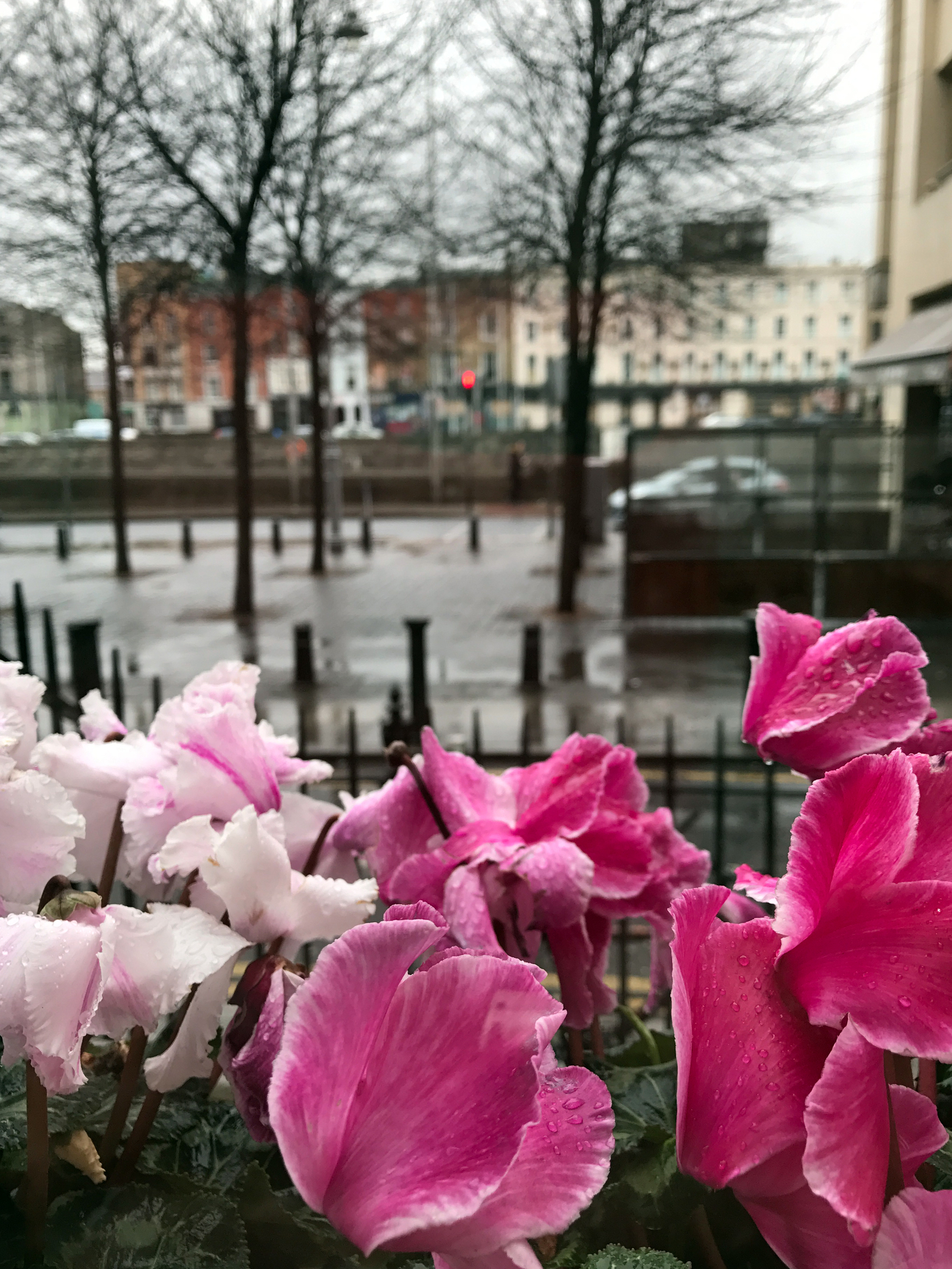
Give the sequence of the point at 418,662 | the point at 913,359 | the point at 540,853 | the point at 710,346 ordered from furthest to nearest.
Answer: the point at 913,359, the point at 710,346, the point at 418,662, the point at 540,853

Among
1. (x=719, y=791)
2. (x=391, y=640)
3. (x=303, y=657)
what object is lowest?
(x=391, y=640)

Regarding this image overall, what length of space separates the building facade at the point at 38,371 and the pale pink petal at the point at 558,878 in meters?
5.89

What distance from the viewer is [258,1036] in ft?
1.57

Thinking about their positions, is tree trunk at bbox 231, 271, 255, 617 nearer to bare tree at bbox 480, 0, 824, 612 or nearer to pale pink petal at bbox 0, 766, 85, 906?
bare tree at bbox 480, 0, 824, 612

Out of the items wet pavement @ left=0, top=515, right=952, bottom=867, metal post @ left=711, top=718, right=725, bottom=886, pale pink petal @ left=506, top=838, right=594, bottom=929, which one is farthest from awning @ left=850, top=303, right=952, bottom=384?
pale pink petal @ left=506, top=838, right=594, bottom=929

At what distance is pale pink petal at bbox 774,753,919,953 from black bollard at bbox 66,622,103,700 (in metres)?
4.31

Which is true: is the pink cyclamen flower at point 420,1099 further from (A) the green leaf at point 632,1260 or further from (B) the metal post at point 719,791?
(B) the metal post at point 719,791

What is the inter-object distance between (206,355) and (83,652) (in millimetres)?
2945

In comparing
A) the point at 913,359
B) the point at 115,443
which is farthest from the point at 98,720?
the point at 913,359

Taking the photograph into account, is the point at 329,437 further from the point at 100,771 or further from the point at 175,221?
the point at 100,771

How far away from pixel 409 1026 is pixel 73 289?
19.8ft

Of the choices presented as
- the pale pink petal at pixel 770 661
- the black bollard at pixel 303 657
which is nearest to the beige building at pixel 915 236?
the black bollard at pixel 303 657

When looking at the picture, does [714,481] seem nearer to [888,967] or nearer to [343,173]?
[343,173]

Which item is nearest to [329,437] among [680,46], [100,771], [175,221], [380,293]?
[380,293]
